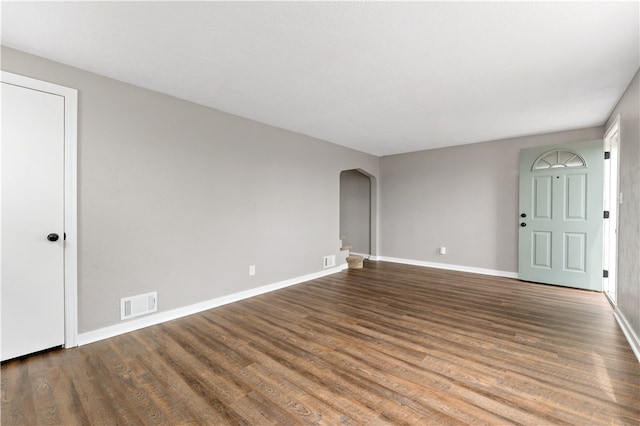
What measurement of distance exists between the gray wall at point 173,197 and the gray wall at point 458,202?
250cm

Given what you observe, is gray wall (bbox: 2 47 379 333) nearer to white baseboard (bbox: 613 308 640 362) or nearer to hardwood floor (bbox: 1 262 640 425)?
hardwood floor (bbox: 1 262 640 425)

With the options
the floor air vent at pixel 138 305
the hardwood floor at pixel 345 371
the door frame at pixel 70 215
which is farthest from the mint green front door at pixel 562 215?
the door frame at pixel 70 215

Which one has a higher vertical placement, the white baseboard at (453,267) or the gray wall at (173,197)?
the gray wall at (173,197)

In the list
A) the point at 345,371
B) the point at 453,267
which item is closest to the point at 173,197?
the point at 345,371

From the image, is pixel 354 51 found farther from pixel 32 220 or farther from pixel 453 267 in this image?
pixel 453 267

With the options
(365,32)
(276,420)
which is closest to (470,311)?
(276,420)

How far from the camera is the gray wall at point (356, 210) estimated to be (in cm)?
689

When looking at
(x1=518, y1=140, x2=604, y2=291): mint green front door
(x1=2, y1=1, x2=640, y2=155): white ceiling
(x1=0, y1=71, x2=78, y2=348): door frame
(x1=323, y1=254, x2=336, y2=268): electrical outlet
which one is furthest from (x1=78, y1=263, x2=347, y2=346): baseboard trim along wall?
(x1=518, y1=140, x2=604, y2=291): mint green front door

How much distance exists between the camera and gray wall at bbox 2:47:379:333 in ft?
8.45

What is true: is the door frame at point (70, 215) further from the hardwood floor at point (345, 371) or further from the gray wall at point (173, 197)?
the hardwood floor at point (345, 371)

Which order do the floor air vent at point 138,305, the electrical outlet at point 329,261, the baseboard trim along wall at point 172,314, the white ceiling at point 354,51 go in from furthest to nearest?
the electrical outlet at point 329,261, the floor air vent at point 138,305, the baseboard trim along wall at point 172,314, the white ceiling at point 354,51

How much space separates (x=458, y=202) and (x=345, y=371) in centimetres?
440

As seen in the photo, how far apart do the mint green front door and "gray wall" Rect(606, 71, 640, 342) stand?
129 centimetres

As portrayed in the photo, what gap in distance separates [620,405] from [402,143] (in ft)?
14.2
